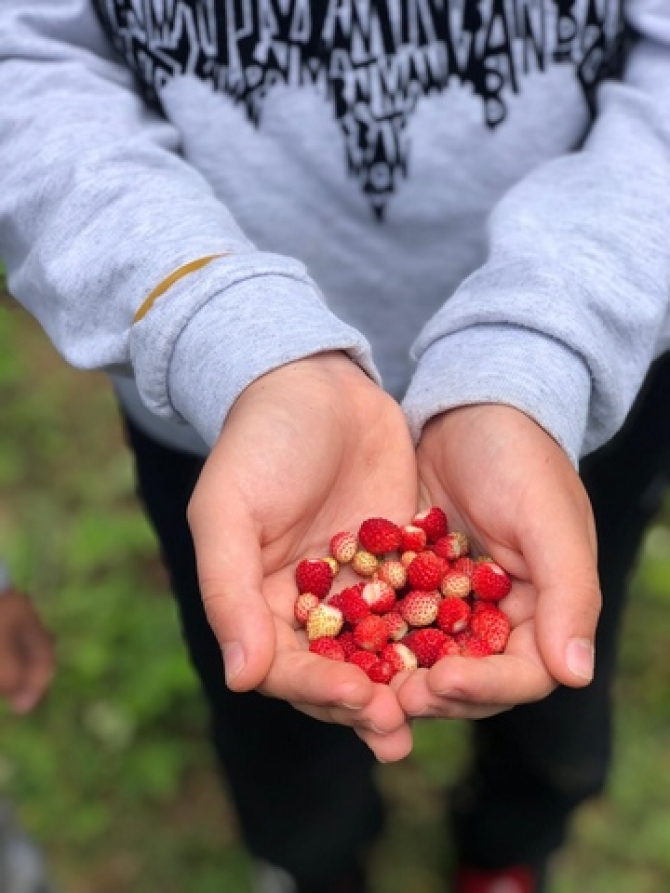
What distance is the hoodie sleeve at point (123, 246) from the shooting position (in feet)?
3.15

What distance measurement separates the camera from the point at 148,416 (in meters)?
1.20

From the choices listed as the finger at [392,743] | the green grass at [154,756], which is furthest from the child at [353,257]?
the green grass at [154,756]

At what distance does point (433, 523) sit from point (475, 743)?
681 millimetres

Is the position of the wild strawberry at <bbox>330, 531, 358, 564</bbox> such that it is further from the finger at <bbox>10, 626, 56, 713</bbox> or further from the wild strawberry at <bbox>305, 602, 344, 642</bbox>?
the finger at <bbox>10, 626, 56, 713</bbox>

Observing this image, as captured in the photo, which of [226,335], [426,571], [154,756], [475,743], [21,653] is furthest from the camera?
[154,756]

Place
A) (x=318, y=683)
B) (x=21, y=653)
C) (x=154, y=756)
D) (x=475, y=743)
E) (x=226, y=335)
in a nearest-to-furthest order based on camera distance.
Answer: (x=318, y=683) → (x=226, y=335) → (x=21, y=653) → (x=475, y=743) → (x=154, y=756)

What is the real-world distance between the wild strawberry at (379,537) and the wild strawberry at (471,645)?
10 cm

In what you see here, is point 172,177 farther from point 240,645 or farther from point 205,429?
point 240,645

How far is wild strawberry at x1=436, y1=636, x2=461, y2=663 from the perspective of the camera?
39.1 inches

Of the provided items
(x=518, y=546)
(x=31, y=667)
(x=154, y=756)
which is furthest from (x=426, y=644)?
(x=154, y=756)

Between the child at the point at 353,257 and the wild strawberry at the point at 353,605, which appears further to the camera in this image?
the wild strawberry at the point at 353,605

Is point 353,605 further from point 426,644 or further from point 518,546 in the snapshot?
point 518,546

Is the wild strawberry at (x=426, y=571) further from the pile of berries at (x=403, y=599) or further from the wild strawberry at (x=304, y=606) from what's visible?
the wild strawberry at (x=304, y=606)

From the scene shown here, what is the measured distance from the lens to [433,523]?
3.45 ft
